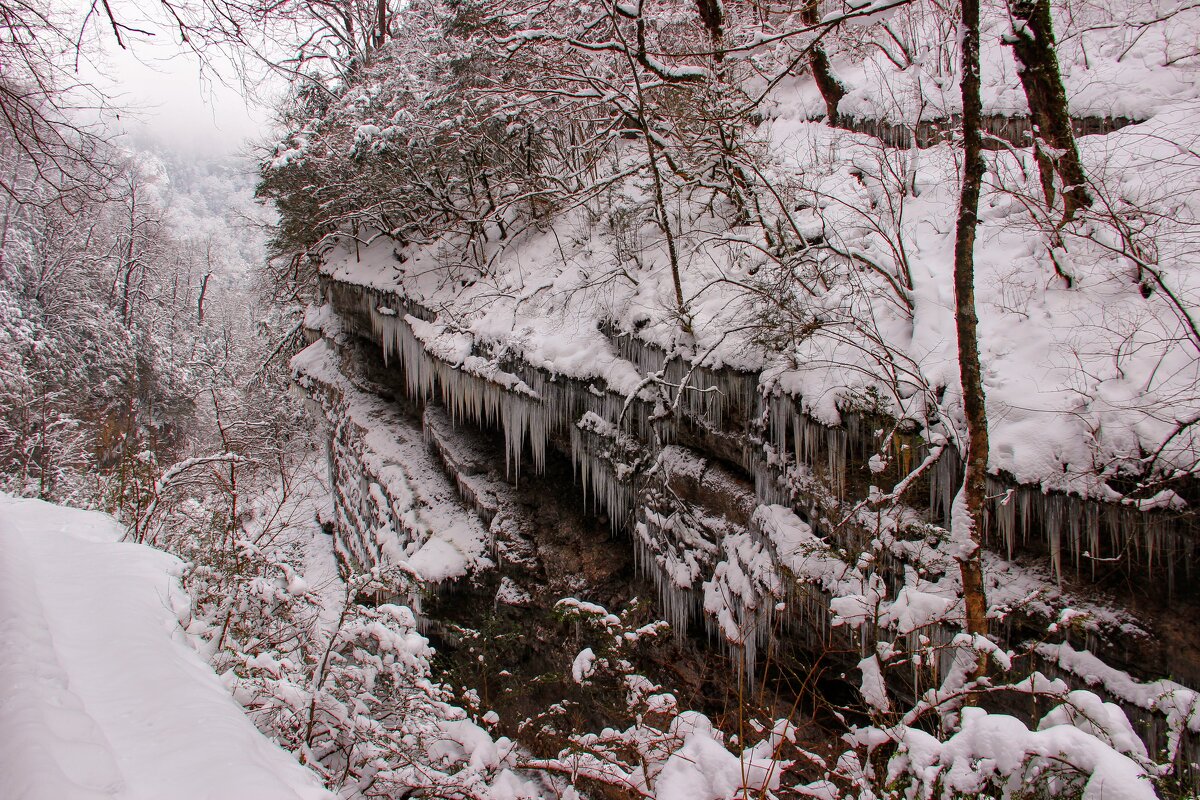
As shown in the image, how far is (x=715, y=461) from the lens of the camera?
19.9 ft

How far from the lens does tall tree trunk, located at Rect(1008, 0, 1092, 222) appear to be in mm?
4211

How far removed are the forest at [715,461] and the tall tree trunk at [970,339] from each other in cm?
2

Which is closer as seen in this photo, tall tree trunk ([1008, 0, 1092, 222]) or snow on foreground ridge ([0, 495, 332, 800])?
snow on foreground ridge ([0, 495, 332, 800])

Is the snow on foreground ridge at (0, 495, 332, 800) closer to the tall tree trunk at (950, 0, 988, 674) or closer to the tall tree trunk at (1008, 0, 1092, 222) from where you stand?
the tall tree trunk at (950, 0, 988, 674)

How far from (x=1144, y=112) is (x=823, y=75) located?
378cm

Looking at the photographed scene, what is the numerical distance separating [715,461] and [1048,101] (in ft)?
13.0

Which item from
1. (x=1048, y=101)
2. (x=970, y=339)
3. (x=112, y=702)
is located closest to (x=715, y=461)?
(x=970, y=339)

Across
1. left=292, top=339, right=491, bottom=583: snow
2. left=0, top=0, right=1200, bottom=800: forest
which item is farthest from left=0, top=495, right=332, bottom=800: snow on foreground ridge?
left=292, top=339, right=491, bottom=583: snow

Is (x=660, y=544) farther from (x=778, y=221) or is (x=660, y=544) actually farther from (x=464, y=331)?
(x=464, y=331)

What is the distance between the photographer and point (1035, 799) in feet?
5.69

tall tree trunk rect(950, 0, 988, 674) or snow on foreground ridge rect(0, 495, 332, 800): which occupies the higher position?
tall tree trunk rect(950, 0, 988, 674)

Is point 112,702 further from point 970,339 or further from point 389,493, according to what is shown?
point 389,493

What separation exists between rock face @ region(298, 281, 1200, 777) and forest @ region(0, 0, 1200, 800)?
0.12 ft

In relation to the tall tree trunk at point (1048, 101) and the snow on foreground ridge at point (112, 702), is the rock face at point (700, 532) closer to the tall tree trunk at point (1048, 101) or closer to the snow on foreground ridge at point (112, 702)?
the snow on foreground ridge at point (112, 702)
